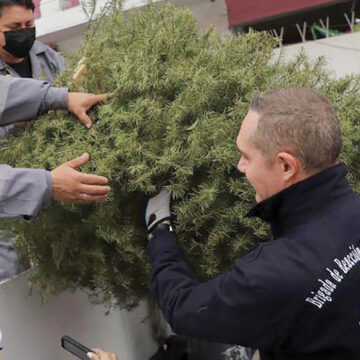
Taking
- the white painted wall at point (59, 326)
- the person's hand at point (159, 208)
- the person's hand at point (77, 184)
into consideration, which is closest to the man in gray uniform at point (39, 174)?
the person's hand at point (77, 184)

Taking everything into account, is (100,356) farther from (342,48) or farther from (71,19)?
(71,19)

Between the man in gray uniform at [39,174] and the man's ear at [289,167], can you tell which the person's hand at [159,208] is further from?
the man's ear at [289,167]

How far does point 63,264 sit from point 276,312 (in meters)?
0.59

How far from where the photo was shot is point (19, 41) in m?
1.58

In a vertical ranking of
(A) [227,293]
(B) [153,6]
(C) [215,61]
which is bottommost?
(A) [227,293]

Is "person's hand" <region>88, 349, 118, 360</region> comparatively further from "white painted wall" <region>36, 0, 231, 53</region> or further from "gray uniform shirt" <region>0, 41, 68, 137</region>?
"white painted wall" <region>36, 0, 231, 53</region>

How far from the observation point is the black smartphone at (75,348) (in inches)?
48.6

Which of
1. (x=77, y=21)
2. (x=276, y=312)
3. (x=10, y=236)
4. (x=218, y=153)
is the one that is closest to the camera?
(x=276, y=312)

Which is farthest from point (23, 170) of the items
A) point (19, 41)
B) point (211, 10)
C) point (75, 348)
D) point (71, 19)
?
point (71, 19)

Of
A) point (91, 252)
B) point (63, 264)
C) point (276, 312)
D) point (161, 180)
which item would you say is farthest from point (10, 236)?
point (276, 312)

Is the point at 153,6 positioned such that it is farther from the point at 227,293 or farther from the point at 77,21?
the point at 77,21

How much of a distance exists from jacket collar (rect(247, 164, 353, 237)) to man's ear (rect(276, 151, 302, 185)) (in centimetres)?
2

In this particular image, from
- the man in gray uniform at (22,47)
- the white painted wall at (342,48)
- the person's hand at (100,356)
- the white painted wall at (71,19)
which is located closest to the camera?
the person's hand at (100,356)

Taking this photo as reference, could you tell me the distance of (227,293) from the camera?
830 mm
